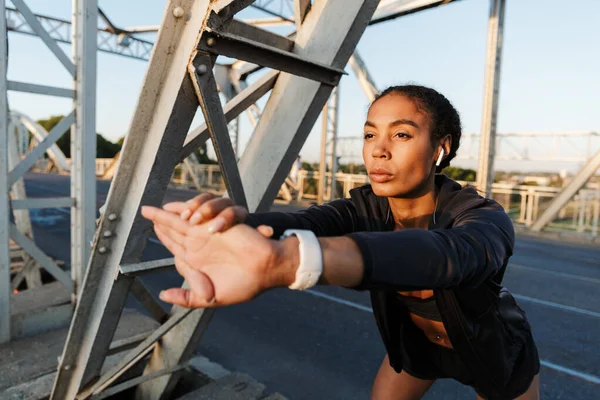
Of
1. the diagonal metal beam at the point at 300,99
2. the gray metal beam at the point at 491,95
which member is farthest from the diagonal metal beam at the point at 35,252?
the gray metal beam at the point at 491,95

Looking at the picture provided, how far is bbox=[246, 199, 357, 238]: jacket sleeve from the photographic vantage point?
5.04 ft

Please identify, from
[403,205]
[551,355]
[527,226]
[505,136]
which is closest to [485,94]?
[505,136]

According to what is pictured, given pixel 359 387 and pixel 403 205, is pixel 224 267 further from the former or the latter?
pixel 359 387

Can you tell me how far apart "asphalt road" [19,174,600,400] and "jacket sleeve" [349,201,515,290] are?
255 centimetres

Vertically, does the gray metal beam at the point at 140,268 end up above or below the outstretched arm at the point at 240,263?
below

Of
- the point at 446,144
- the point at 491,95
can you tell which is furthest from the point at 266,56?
the point at 491,95

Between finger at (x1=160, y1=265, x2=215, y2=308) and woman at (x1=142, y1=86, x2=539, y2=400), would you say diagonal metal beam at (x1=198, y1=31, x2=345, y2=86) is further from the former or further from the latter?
finger at (x1=160, y1=265, x2=215, y2=308)

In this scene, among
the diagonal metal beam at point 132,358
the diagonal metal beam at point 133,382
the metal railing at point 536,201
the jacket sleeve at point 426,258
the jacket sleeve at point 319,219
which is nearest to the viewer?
the jacket sleeve at point 426,258

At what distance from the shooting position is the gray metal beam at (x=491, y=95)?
1068 centimetres

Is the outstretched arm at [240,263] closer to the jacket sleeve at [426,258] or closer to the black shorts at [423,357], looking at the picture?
the jacket sleeve at [426,258]

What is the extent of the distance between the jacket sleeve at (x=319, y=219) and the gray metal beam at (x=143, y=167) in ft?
1.93

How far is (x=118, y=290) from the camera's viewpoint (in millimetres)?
2029

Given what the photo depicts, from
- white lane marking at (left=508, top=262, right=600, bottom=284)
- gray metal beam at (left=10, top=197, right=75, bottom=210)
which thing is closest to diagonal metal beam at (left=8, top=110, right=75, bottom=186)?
gray metal beam at (left=10, top=197, right=75, bottom=210)

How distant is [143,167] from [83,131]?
78.0 inches
